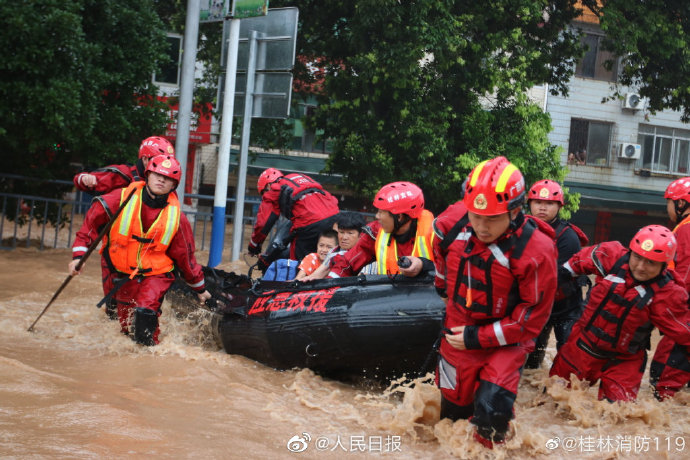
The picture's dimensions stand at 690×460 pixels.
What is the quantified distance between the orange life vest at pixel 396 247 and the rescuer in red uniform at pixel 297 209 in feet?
6.46

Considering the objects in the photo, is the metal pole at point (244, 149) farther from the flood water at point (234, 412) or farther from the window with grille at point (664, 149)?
the window with grille at point (664, 149)

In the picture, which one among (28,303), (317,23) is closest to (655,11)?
(317,23)

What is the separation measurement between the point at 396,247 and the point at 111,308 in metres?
2.68

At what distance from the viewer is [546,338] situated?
7324mm

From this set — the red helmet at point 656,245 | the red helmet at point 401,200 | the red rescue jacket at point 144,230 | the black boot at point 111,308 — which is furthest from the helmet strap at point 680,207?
the black boot at point 111,308

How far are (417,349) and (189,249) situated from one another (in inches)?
85.6

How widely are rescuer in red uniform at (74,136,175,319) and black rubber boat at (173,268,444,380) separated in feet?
4.29

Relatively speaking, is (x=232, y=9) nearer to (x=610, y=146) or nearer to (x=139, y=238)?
(x=139, y=238)

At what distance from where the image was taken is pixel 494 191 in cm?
409

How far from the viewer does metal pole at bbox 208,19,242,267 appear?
1037 centimetres

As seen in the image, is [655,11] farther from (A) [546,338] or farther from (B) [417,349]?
(B) [417,349]

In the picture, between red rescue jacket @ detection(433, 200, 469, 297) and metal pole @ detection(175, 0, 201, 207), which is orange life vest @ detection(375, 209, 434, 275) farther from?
metal pole @ detection(175, 0, 201, 207)

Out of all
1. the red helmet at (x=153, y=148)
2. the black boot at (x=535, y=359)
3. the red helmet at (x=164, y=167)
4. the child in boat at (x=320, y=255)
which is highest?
the red helmet at (x=153, y=148)

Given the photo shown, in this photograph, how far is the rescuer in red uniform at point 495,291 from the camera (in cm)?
416
